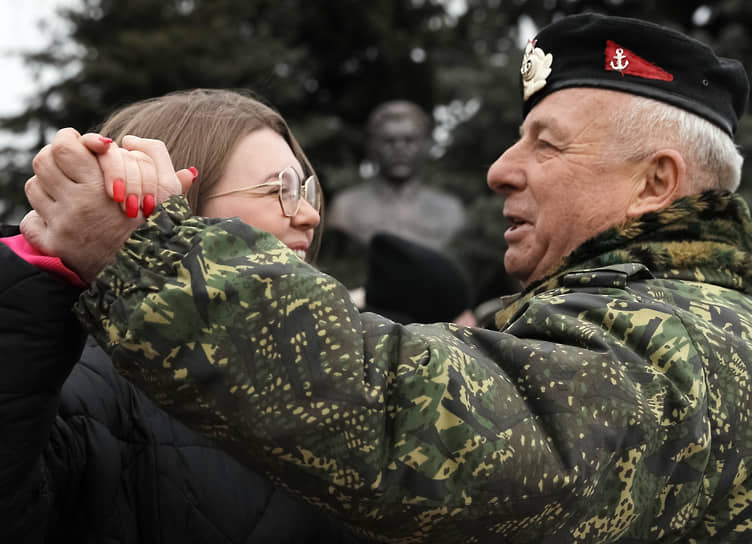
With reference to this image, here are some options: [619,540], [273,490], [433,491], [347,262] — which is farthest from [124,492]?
[347,262]

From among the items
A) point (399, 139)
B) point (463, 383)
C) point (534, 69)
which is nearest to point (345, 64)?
point (399, 139)

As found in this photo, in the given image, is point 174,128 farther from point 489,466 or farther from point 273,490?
point 489,466

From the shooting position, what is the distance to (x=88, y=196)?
138 cm

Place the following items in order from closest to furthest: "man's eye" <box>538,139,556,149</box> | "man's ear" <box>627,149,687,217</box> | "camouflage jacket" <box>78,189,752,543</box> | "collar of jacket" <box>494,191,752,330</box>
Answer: "camouflage jacket" <box>78,189,752,543</box>, "collar of jacket" <box>494,191,752,330</box>, "man's ear" <box>627,149,687,217</box>, "man's eye" <box>538,139,556,149</box>

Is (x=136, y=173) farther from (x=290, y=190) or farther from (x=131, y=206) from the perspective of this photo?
(x=290, y=190)

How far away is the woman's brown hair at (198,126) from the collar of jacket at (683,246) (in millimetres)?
734

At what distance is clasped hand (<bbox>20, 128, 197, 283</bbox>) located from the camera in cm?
138

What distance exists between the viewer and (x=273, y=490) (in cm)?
193

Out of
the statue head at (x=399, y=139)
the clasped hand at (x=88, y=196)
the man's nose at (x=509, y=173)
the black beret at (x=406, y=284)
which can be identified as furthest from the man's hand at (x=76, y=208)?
the statue head at (x=399, y=139)

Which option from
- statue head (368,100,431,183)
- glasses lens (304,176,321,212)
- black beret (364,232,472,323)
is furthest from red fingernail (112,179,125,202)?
statue head (368,100,431,183)

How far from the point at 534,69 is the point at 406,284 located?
8.23ft

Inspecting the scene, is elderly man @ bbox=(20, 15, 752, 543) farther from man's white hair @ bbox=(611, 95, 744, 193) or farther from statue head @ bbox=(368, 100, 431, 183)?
statue head @ bbox=(368, 100, 431, 183)

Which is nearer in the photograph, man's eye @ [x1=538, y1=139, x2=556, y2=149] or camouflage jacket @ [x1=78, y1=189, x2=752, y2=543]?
camouflage jacket @ [x1=78, y1=189, x2=752, y2=543]

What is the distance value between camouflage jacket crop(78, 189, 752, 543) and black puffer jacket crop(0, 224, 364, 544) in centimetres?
39
